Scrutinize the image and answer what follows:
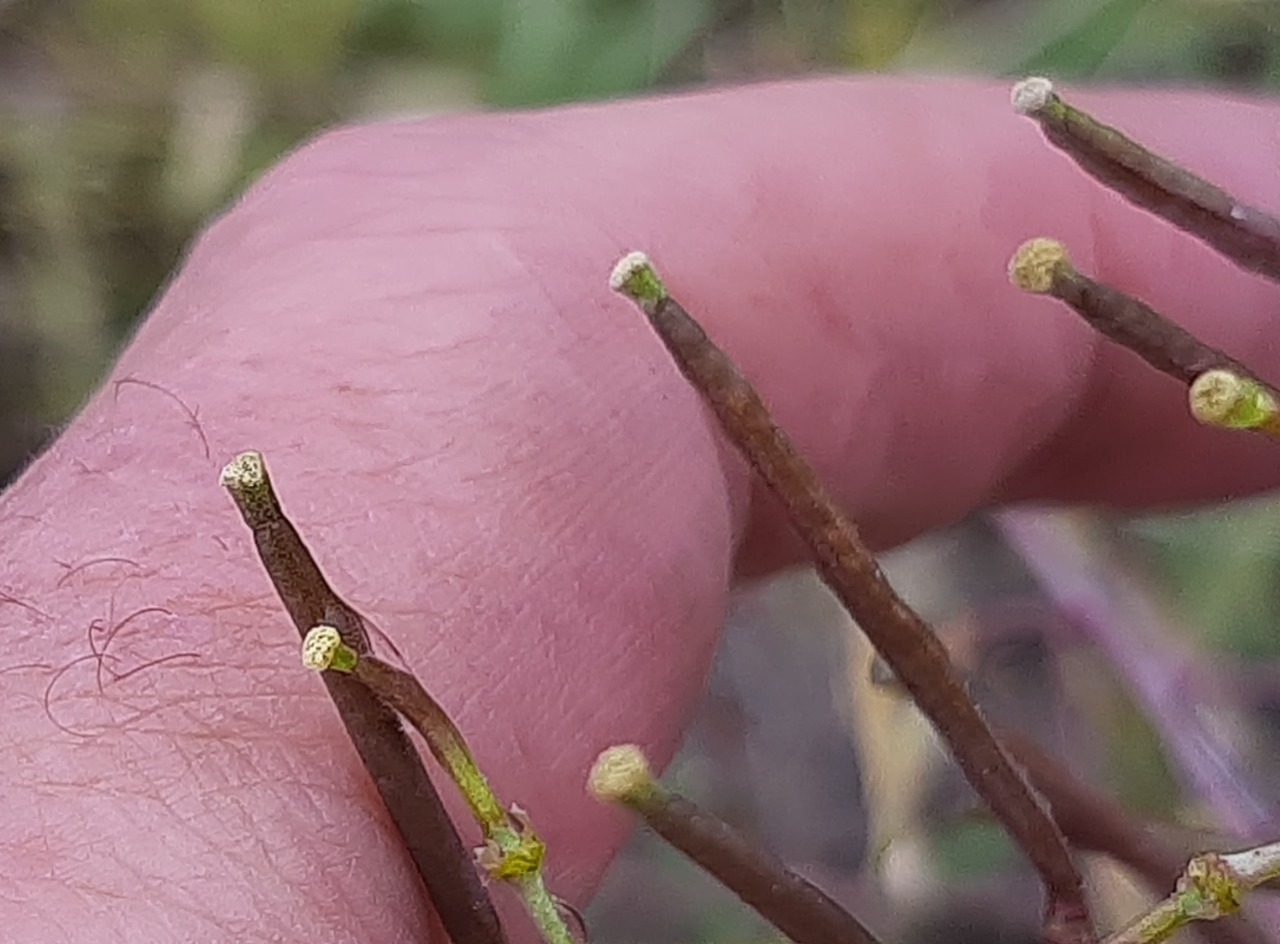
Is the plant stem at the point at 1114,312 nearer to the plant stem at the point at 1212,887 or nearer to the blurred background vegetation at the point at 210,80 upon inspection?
the plant stem at the point at 1212,887

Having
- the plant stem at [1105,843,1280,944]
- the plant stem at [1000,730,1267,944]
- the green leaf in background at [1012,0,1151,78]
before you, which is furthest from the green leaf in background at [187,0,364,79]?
the plant stem at [1105,843,1280,944]

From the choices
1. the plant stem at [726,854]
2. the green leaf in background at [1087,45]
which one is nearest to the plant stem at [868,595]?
the plant stem at [726,854]

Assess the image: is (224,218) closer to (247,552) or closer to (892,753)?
(247,552)

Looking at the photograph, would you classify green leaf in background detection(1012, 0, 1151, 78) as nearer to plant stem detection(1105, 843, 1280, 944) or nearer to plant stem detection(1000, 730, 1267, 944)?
plant stem detection(1000, 730, 1267, 944)

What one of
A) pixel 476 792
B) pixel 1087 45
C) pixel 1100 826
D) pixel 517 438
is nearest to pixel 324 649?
pixel 476 792

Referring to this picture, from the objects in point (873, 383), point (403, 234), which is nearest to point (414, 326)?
point (403, 234)

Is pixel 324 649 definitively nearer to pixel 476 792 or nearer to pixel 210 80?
pixel 476 792
